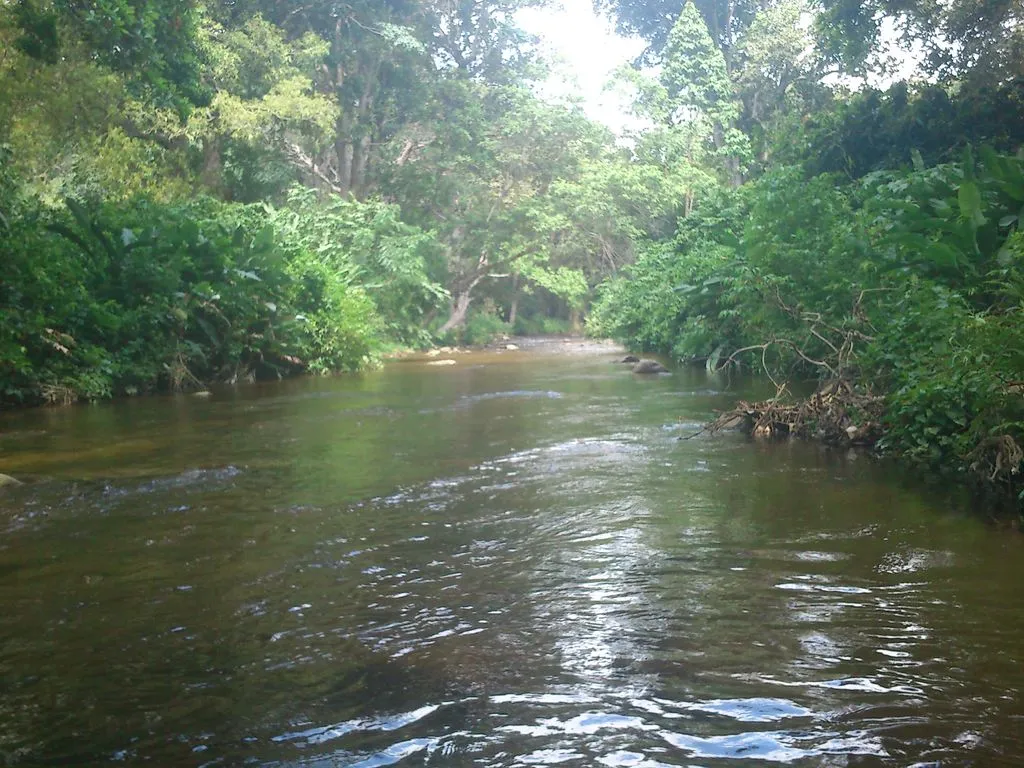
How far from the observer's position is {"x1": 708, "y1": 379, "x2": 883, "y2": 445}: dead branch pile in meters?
7.77

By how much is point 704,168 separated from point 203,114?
16.4 m

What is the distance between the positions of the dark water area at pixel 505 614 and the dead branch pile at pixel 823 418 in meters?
0.40

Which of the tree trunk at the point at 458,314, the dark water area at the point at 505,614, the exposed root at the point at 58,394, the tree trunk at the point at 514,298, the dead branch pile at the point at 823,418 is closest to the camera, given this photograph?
the dark water area at the point at 505,614

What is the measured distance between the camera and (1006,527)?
201 inches

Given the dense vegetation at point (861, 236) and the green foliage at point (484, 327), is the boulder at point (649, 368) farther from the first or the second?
the green foliage at point (484, 327)

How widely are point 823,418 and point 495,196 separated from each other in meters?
25.5

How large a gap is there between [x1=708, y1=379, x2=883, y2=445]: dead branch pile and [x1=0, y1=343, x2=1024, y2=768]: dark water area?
1.31 ft

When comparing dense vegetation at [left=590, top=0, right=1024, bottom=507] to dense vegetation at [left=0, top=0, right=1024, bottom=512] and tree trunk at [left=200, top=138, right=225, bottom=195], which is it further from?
tree trunk at [left=200, top=138, right=225, bottom=195]

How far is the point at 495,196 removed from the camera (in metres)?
32.4

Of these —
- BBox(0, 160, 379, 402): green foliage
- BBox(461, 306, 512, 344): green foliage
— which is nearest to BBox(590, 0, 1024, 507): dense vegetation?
BBox(461, 306, 512, 344): green foliage

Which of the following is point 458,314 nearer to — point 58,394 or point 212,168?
point 212,168

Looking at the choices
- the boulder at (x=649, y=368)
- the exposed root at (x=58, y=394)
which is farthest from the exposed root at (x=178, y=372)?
the boulder at (x=649, y=368)

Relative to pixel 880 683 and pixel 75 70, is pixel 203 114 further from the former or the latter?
pixel 880 683

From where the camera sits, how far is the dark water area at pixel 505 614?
9.07 feet
